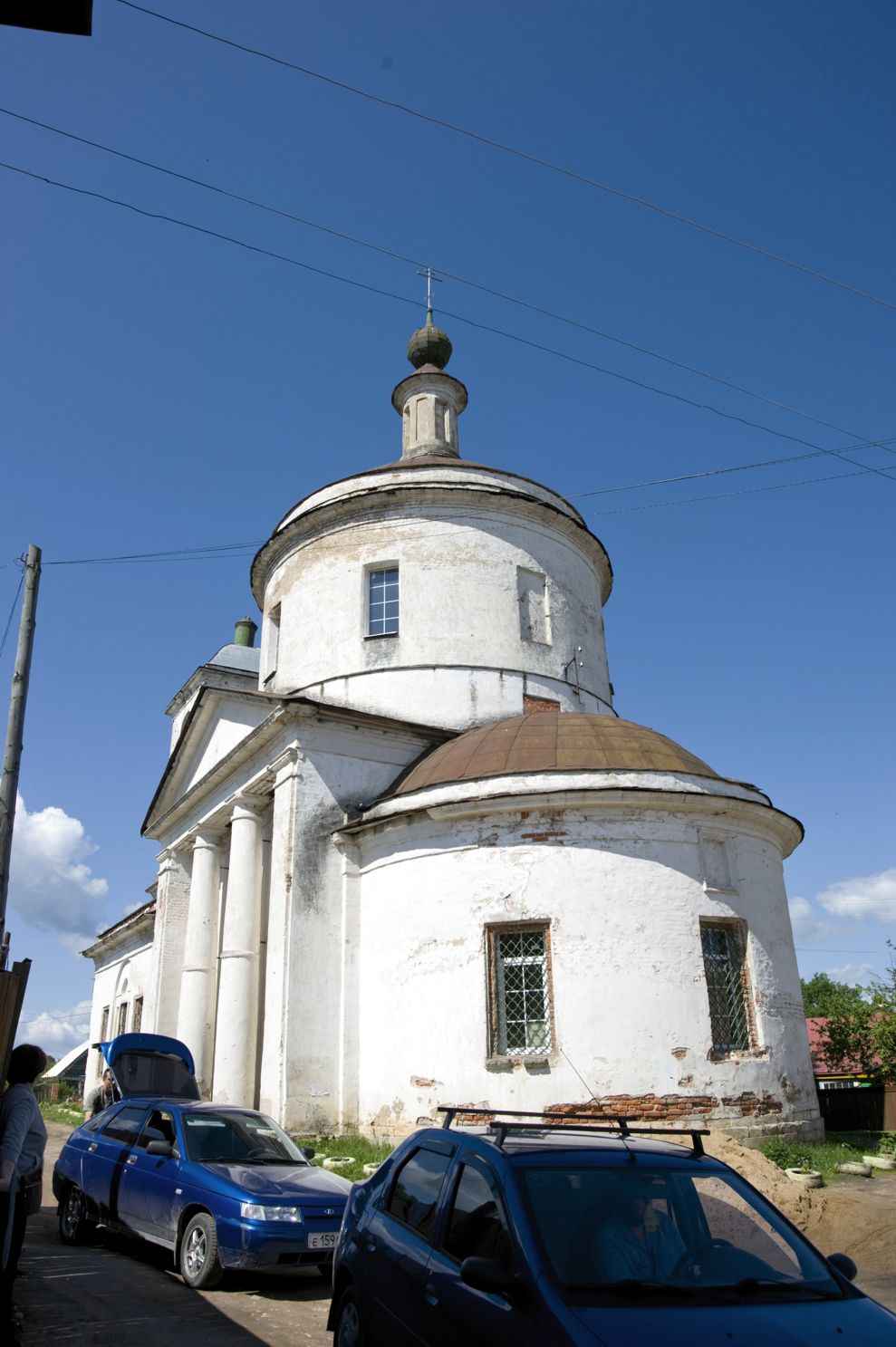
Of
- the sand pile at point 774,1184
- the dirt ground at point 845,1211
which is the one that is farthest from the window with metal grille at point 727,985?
the sand pile at point 774,1184

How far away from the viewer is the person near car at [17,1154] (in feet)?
17.4

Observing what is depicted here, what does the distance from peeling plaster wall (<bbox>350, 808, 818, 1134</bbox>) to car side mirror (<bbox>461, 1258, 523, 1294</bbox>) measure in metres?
9.21

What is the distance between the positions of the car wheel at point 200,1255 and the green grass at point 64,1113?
57.5 feet

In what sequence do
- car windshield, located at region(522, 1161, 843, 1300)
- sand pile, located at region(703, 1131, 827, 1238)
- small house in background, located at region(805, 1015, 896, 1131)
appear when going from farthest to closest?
small house in background, located at region(805, 1015, 896, 1131)
sand pile, located at region(703, 1131, 827, 1238)
car windshield, located at region(522, 1161, 843, 1300)

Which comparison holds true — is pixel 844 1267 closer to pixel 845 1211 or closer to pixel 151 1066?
→ pixel 845 1211

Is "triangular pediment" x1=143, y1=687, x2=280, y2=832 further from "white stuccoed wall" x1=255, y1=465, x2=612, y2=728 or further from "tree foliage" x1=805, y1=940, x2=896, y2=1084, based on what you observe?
"tree foliage" x1=805, y1=940, x2=896, y2=1084

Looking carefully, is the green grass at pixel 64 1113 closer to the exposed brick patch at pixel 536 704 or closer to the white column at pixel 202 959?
the white column at pixel 202 959

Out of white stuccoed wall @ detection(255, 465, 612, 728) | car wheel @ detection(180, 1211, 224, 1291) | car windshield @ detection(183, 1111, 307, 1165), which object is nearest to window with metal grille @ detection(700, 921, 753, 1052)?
white stuccoed wall @ detection(255, 465, 612, 728)

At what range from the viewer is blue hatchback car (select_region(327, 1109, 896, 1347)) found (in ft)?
11.1

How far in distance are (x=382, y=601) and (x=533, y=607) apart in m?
3.00

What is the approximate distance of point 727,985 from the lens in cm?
1327

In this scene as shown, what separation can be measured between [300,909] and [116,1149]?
19.8ft

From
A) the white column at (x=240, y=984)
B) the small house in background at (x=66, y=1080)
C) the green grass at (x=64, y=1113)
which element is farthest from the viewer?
the small house in background at (x=66, y=1080)

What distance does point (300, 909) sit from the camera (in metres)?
14.6
